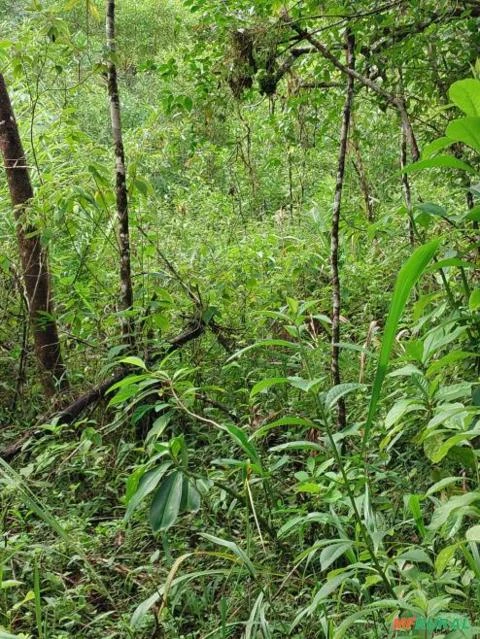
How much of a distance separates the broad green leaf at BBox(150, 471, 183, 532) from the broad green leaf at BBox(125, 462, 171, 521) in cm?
2

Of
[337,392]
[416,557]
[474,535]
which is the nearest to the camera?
[474,535]

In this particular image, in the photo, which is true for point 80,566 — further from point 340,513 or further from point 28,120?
point 28,120

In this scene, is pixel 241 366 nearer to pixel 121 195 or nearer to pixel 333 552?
pixel 121 195

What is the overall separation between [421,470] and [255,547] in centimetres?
62

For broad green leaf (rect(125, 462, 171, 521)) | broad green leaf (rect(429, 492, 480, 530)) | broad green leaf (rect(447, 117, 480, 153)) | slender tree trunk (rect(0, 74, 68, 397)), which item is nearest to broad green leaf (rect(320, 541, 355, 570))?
broad green leaf (rect(429, 492, 480, 530))

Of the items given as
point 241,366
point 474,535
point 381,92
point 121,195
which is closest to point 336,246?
point 381,92

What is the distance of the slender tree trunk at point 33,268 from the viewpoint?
3152 mm

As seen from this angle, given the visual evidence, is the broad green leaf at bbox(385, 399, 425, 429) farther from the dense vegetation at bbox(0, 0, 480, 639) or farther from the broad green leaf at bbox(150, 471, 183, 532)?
the broad green leaf at bbox(150, 471, 183, 532)

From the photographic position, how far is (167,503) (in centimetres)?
150

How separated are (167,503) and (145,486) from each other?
7 cm

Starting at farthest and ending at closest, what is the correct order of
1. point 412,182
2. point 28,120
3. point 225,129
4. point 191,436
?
1. point 412,182
2. point 225,129
3. point 28,120
4. point 191,436

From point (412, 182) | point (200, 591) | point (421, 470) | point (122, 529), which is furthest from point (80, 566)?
point (412, 182)

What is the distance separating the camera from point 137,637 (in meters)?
1.74

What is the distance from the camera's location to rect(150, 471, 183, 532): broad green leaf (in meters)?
1.47
